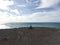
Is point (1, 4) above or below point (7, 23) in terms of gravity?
above

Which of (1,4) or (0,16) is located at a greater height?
(1,4)

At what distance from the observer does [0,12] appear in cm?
465

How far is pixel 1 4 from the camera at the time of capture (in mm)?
4445
